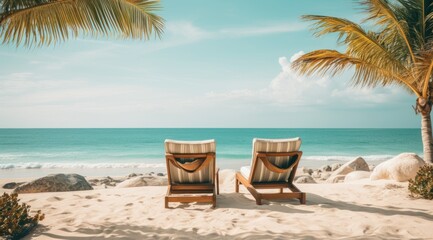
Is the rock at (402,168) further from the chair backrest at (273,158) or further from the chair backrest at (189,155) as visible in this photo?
the chair backrest at (189,155)

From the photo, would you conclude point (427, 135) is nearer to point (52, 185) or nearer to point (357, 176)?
point (357, 176)

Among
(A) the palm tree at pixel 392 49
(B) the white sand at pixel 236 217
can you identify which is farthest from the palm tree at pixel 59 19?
(A) the palm tree at pixel 392 49

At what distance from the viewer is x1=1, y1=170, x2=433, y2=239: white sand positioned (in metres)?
3.40

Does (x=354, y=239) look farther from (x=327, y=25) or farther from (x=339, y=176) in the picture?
(x=339, y=176)

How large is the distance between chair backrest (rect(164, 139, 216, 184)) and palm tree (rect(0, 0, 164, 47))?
1.87 m

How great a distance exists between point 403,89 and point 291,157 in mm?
6320

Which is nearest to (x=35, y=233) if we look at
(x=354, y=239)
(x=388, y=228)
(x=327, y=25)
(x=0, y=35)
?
(x=0, y=35)

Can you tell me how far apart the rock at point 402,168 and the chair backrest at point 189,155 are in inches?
200

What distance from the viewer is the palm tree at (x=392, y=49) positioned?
6.64 meters

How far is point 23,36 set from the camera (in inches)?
148

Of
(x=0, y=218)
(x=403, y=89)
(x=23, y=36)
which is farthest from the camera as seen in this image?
(x=403, y=89)

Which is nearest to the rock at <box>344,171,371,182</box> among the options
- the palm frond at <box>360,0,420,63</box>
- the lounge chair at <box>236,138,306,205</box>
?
the palm frond at <box>360,0,420,63</box>

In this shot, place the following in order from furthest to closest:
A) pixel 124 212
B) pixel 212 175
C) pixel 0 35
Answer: pixel 212 175 < pixel 124 212 < pixel 0 35

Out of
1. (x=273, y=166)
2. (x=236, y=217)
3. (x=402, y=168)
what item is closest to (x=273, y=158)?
(x=273, y=166)
